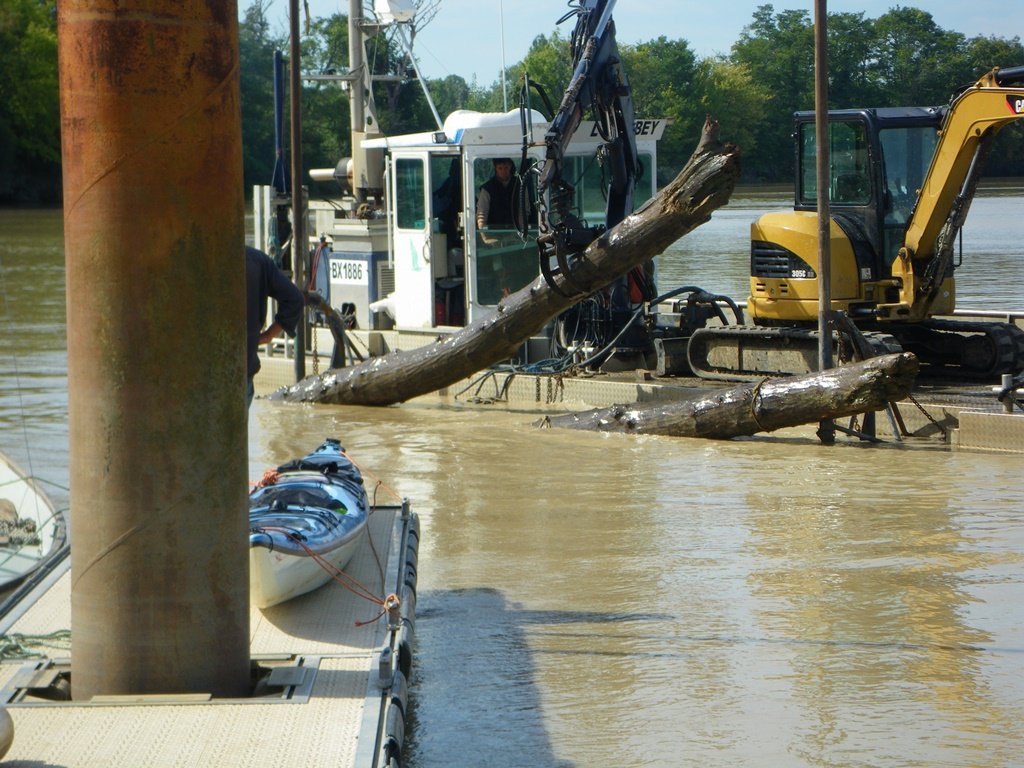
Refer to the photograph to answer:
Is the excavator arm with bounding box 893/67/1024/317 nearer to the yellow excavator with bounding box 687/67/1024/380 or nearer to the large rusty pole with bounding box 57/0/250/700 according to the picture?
the yellow excavator with bounding box 687/67/1024/380

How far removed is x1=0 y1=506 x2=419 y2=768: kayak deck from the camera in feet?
15.7

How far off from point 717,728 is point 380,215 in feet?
41.1

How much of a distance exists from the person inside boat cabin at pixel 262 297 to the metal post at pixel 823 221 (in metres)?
6.20

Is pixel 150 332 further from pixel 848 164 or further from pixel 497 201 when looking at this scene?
pixel 497 201

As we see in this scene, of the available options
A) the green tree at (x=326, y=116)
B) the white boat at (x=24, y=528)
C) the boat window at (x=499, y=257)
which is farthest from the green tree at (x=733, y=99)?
the white boat at (x=24, y=528)

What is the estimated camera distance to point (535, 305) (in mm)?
14172

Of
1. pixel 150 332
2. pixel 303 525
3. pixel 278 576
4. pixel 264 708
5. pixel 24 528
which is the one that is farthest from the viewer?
pixel 24 528

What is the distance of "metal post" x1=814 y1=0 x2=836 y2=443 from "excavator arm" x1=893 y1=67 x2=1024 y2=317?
4.31 feet

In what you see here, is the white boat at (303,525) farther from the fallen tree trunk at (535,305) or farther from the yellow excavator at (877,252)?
the yellow excavator at (877,252)

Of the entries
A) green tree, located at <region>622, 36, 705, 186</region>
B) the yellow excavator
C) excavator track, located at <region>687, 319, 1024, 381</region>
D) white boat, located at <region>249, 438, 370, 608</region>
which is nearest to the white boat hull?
white boat, located at <region>249, 438, 370, 608</region>

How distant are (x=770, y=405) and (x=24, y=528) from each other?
242 inches

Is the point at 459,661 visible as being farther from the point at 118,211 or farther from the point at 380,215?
the point at 380,215

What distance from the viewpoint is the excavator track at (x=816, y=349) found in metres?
14.1

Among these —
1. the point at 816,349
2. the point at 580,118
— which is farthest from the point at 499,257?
the point at 816,349
